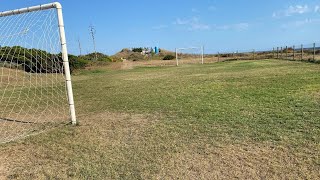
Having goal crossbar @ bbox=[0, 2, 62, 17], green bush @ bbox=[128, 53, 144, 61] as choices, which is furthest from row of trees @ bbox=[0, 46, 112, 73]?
green bush @ bbox=[128, 53, 144, 61]

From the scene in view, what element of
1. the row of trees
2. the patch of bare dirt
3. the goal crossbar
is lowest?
the patch of bare dirt

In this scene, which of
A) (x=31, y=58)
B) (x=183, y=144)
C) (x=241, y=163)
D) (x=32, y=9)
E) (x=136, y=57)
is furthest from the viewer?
(x=136, y=57)

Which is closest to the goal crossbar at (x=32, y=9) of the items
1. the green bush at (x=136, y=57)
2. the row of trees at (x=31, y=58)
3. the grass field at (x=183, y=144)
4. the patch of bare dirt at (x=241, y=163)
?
the row of trees at (x=31, y=58)

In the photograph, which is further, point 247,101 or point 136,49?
point 136,49

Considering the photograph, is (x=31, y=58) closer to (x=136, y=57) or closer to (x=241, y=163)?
(x=241, y=163)

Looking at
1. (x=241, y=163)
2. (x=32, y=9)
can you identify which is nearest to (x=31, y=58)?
(x=32, y=9)

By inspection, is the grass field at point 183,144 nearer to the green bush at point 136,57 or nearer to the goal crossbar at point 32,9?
the goal crossbar at point 32,9

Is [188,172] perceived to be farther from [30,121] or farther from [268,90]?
[268,90]

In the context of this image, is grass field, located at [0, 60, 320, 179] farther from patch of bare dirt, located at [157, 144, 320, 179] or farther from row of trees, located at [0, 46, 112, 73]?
row of trees, located at [0, 46, 112, 73]

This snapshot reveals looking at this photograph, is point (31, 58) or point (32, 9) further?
point (31, 58)

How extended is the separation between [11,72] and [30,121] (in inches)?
378

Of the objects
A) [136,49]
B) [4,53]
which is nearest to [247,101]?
[4,53]

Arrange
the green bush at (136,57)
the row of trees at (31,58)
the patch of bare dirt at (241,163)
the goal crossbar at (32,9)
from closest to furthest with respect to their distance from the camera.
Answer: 1. the patch of bare dirt at (241,163)
2. the goal crossbar at (32,9)
3. the row of trees at (31,58)
4. the green bush at (136,57)

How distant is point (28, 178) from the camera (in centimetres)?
390
